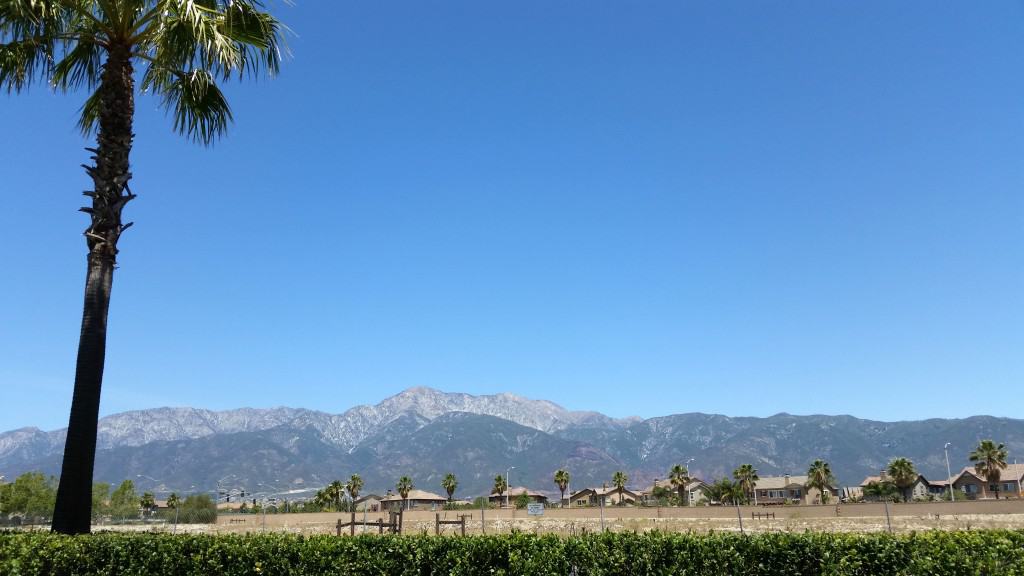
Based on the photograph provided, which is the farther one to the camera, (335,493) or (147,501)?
(147,501)

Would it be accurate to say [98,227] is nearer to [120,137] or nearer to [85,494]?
[120,137]

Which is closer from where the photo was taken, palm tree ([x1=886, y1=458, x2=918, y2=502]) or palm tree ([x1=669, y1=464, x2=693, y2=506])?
palm tree ([x1=886, y1=458, x2=918, y2=502])

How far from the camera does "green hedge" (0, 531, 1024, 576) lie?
498 inches

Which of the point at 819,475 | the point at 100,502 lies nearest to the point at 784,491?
the point at 819,475

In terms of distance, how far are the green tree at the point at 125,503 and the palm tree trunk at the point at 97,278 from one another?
3887 inches

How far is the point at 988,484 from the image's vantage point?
110 m

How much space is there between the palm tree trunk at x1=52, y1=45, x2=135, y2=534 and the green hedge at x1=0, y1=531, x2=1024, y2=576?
85 cm

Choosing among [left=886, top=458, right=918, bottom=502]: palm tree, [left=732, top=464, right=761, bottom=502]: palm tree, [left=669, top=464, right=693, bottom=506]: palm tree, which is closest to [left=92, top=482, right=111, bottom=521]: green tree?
[left=669, top=464, right=693, bottom=506]: palm tree

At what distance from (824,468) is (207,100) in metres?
106

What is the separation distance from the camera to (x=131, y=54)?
15.7 metres

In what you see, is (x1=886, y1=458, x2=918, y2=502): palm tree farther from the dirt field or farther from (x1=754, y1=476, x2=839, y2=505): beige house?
the dirt field

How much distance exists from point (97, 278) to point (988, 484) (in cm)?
12882

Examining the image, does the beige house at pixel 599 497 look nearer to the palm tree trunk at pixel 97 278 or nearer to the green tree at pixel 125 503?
the green tree at pixel 125 503

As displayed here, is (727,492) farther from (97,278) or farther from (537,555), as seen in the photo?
(97,278)
